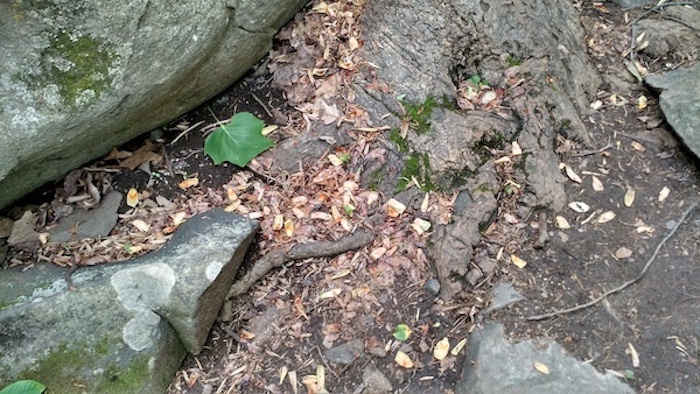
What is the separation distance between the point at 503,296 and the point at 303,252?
3.65 ft

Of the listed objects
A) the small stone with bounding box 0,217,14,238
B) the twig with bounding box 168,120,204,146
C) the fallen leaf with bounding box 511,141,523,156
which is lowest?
the fallen leaf with bounding box 511,141,523,156

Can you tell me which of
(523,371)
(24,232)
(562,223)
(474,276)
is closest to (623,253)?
(562,223)

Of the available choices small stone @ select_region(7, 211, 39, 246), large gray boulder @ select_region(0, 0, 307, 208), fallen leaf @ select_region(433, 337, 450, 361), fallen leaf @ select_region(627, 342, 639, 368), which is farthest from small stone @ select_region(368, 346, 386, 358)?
small stone @ select_region(7, 211, 39, 246)

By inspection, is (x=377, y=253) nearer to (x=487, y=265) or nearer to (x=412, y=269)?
(x=412, y=269)

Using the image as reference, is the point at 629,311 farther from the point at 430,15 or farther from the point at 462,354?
the point at 430,15

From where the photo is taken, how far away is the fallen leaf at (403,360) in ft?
10.5

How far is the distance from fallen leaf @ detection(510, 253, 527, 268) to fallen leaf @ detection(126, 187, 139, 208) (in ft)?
7.09

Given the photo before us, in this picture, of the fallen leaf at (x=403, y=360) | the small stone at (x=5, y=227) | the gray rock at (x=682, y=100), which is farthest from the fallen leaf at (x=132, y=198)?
the gray rock at (x=682, y=100)

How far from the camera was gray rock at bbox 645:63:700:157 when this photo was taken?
3.79 meters

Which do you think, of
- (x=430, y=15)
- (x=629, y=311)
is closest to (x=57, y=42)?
(x=430, y=15)

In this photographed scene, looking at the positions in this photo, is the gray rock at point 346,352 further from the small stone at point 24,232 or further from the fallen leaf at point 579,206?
the small stone at point 24,232

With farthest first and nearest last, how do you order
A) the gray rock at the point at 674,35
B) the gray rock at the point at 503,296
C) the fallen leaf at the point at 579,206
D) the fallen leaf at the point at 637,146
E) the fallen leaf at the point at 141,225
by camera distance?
1. the gray rock at the point at 674,35
2. the fallen leaf at the point at 637,146
3. the fallen leaf at the point at 579,206
4. the fallen leaf at the point at 141,225
5. the gray rock at the point at 503,296

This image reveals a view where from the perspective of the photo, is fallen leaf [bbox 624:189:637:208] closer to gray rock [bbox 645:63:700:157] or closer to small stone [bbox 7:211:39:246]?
gray rock [bbox 645:63:700:157]

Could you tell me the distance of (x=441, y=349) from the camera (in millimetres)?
3225
